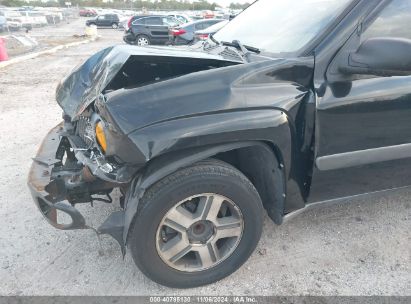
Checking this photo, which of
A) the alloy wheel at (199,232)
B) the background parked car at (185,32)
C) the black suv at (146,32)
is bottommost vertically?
the black suv at (146,32)

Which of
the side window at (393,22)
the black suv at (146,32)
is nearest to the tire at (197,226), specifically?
the side window at (393,22)

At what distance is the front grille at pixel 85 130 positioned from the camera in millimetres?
2586

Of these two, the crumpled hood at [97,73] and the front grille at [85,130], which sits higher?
the crumpled hood at [97,73]

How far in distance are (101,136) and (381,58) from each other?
1703mm

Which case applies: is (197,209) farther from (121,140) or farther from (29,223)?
(29,223)

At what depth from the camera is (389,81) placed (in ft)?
7.63

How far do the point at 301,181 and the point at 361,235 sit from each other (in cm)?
94

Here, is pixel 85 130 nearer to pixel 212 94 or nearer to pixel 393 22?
pixel 212 94

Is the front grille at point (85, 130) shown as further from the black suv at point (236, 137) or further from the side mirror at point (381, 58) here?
the side mirror at point (381, 58)

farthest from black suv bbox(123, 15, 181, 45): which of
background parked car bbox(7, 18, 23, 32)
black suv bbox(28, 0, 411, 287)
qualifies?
black suv bbox(28, 0, 411, 287)

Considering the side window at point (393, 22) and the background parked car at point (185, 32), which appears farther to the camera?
the background parked car at point (185, 32)

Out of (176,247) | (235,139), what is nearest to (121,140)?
(235,139)

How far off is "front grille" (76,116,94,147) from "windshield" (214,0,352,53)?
1.39 m

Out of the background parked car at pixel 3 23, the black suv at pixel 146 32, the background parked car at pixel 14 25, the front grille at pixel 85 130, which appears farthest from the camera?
the background parked car at pixel 14 25
